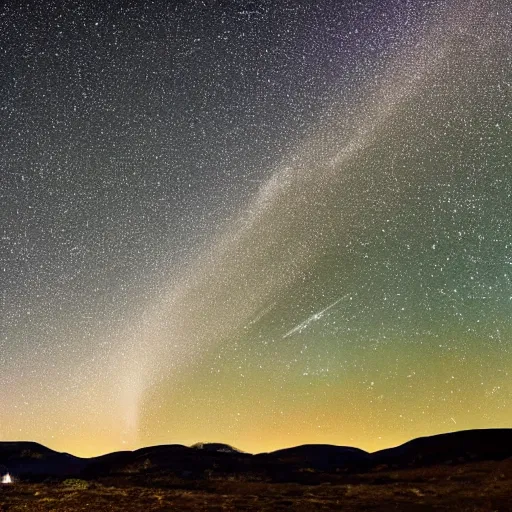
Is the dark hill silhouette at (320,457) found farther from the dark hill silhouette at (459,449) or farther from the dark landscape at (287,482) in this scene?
the dark hill silhouette at (459,449)

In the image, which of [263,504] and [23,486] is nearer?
[263,504]

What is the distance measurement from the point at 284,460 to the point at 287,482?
684 inches

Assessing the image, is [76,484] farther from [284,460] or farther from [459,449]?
[459,449]

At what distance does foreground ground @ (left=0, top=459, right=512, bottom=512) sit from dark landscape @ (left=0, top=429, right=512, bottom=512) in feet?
0.18

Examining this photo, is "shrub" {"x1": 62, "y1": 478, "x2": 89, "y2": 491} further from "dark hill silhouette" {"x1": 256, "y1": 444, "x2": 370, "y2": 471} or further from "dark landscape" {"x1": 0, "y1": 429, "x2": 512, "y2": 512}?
"dark hill silhouette" {"x1": 256, "y1": 444, "x2": 370, "y2": 471}

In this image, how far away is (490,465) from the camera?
38.7m

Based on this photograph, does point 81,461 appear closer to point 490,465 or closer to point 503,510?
point 490,465

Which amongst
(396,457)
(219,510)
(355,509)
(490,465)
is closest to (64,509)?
(219,510)

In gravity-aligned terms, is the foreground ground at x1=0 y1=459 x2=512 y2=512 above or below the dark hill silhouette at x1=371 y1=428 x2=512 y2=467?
below

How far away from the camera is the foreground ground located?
26.0 meters

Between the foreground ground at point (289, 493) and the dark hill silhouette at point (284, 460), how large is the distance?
536cm

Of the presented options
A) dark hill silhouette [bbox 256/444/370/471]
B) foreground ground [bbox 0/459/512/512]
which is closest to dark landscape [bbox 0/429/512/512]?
foreground ground [bbox 0/459/512/512]

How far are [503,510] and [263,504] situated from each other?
36.7 ft

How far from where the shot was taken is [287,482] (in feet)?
125
